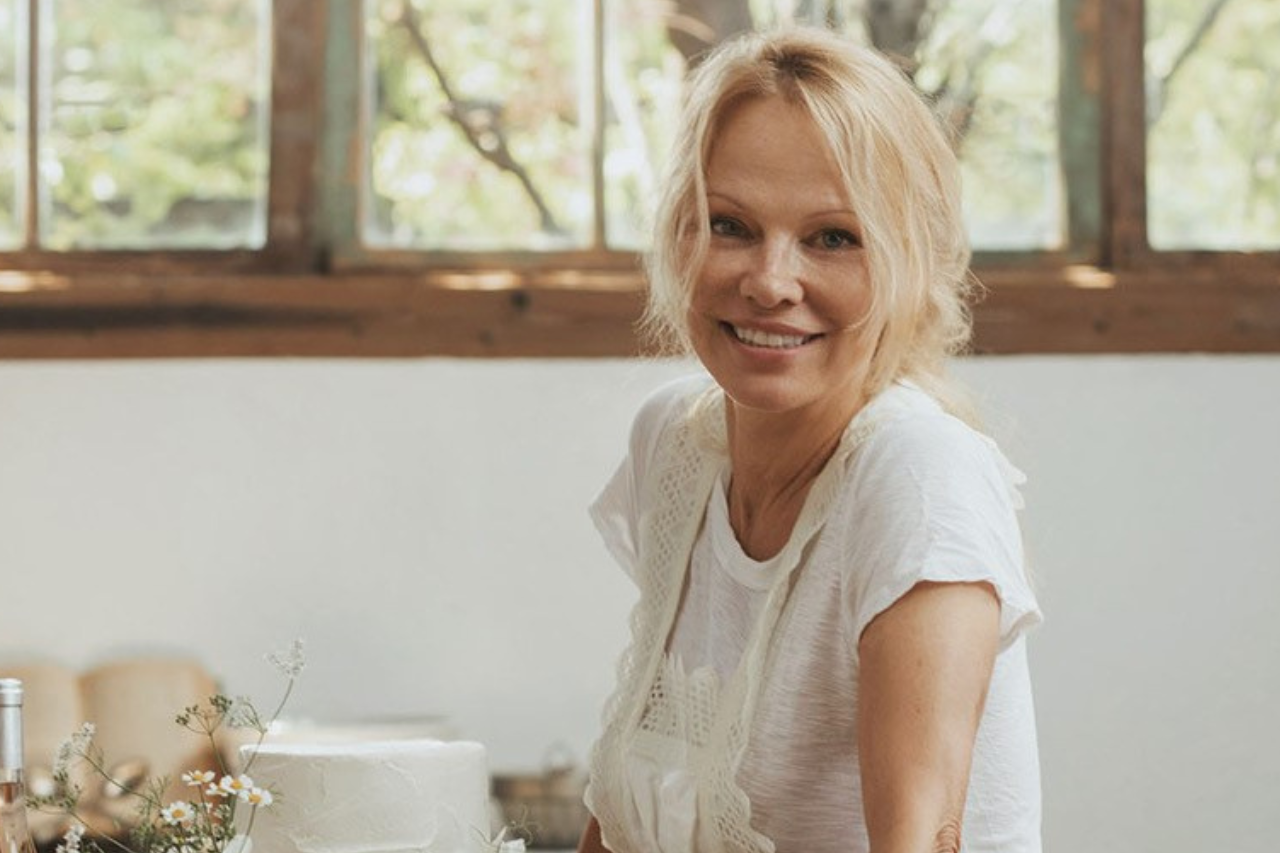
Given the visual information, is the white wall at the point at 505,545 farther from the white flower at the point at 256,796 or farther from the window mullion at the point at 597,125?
the white flower at the point at 256,796

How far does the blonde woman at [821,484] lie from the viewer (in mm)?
1643

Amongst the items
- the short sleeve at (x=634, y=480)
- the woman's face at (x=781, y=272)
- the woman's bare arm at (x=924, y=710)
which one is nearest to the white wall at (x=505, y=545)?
the short sleeve at (x=634, y=480)

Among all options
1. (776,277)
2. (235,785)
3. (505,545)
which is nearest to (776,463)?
(776,277)

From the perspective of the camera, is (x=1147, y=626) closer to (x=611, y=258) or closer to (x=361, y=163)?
(x=611, y=258)

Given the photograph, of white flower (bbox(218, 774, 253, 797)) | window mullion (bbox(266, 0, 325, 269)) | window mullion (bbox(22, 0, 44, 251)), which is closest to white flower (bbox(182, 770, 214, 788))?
white flower (bbox(218, 774, 253, 797))

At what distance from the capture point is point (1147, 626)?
4.30 metres

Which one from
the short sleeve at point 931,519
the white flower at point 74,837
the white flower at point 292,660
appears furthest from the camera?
the short sleeve at point 931,519

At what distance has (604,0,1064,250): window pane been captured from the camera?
14.7 ft

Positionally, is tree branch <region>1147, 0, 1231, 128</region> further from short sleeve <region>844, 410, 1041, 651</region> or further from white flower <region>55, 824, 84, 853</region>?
white flower <region>55, 824, 84, 853</region>

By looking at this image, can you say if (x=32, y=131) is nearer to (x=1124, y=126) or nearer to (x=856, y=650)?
(x=1124, y=126)

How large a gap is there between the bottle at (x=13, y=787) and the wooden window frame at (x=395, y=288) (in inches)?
113

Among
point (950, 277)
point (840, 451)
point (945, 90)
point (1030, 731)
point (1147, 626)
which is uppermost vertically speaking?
point (945, 90)

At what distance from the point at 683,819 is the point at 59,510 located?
2797 mm

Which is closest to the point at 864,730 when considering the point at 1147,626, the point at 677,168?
the point at 677,168
